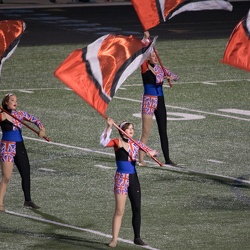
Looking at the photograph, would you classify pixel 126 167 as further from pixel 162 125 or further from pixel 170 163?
pixel 162 125

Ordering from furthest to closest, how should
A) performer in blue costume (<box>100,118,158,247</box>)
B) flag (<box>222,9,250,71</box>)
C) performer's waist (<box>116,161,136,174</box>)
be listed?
flag (<box>222,9,250,71</box>) < performer's waist (<box>116,161,136,174</box>) < performer in blue costume (<box>100,118,158,247</box>)

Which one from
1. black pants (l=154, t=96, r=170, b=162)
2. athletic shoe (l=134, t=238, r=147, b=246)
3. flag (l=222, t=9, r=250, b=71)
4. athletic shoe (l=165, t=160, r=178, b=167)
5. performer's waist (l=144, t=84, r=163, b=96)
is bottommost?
athletic shoe (l=165, t=160, r=178, b=167)

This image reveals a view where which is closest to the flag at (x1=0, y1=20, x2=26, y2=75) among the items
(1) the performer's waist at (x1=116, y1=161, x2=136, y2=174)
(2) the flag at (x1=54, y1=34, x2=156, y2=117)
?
(2) the flag at (x1=54, y1=34, x2=156, y2=117)

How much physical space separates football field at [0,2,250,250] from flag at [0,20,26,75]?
2176mm

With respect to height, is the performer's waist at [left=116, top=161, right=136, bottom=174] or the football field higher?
the performer's waist at [left=116, top=161, right=136, bottom=174]

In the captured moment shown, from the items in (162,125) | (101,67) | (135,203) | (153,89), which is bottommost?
(162,125)

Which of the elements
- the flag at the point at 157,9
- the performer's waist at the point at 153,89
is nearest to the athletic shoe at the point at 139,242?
the flag at the point at 157,9

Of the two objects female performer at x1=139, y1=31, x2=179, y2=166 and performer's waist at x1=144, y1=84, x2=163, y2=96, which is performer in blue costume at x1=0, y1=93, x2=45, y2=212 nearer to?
female performer at x1=139, y1=31, x2=179, y2=166

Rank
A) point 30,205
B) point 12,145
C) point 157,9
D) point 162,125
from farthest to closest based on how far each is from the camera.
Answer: point 162,125, point 157,9, point 30,205, point 12,145

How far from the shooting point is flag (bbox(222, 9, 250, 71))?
1805 centimetres

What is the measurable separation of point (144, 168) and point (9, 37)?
372 cm

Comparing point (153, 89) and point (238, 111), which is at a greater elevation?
point (153, 89)

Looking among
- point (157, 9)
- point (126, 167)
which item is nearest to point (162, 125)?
point (157, 9)

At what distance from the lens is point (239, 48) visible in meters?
18.2
